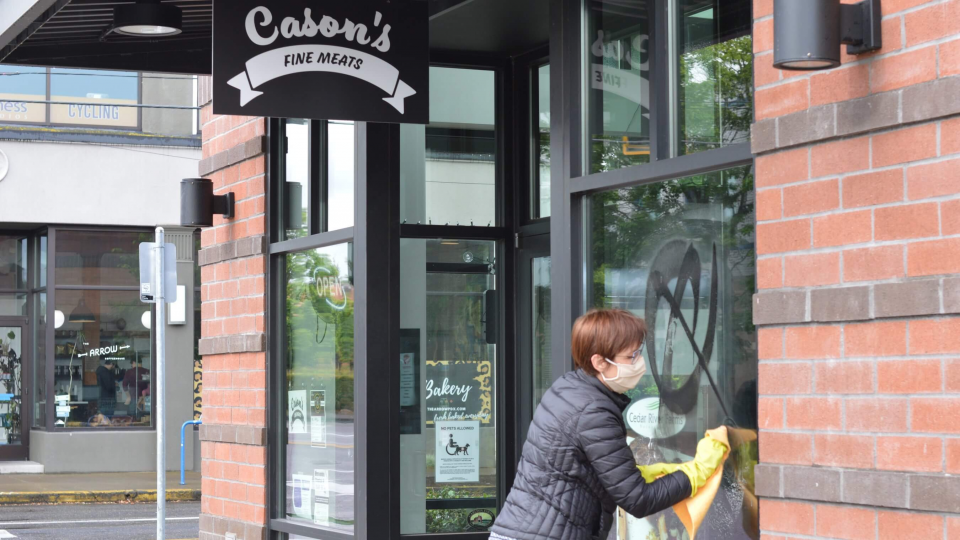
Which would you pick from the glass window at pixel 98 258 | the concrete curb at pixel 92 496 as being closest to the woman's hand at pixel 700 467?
the concrete curb at pixel 92 496

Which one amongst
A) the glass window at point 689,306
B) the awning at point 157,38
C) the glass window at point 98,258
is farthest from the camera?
the glass window at point 98,258

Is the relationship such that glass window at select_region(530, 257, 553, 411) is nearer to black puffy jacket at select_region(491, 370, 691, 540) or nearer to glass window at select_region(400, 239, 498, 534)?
glass window at select_region(400, 239, 498, 534)

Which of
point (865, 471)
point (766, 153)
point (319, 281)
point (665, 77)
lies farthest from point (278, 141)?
point (865, 471)

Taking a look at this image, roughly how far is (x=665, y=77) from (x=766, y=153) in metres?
0.95

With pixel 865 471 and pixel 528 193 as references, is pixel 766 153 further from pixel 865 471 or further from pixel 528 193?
pixel 528 193

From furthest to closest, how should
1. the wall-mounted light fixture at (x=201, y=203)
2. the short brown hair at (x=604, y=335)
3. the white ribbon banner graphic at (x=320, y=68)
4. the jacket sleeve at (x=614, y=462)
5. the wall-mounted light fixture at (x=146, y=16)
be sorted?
1. the wall-mounted light fixture at (x=201, y=203)
2. the wall-mounted light fixture at (x=146, y=16)
3. the white ribbon banner graphic at (x=320, y=68)
4. the short brown hair at (x=604, y=335)
5. the jacket sleeve at (x=614, y=462)

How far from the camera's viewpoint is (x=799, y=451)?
3725 millimetres

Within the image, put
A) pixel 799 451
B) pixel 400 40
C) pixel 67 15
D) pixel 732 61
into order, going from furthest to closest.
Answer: pixel 67 15 < pixel 400 40 < pixel 732 61 < pixel 799 451

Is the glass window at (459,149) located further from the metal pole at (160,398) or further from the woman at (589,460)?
the metal pole at (160,398)

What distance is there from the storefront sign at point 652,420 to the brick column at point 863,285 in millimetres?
900

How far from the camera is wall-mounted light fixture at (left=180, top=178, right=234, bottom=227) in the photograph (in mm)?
7895

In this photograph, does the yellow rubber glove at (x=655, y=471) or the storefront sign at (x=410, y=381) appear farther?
the storefront sign at (x=410, y=381)

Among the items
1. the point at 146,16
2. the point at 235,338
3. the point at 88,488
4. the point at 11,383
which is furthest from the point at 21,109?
the point at 146,16

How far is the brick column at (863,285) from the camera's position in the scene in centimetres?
329
